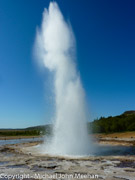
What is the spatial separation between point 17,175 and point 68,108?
21.7 metres

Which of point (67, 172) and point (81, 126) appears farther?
point (81, 126)

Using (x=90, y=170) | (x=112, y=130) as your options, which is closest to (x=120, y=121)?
(x=112, y=130)

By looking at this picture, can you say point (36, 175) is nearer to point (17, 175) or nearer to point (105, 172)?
point (17, 175)

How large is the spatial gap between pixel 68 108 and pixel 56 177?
21.9 meters

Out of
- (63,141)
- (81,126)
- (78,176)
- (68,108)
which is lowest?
(78,176)

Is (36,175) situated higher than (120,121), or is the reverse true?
(120,121)

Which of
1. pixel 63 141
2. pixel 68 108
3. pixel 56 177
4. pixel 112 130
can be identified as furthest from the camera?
pixel 112 130

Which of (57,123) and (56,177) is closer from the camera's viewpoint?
(56,177)

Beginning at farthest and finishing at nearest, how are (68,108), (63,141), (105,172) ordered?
(68,108), (63,141), (105,172)

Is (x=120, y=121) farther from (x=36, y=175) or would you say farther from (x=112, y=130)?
(x=36, y=175)

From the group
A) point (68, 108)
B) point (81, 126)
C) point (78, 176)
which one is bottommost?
point (78, 176)

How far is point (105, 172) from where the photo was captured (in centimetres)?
1534

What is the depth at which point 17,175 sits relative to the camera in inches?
587

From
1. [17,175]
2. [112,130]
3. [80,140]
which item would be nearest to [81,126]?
[80,140]
